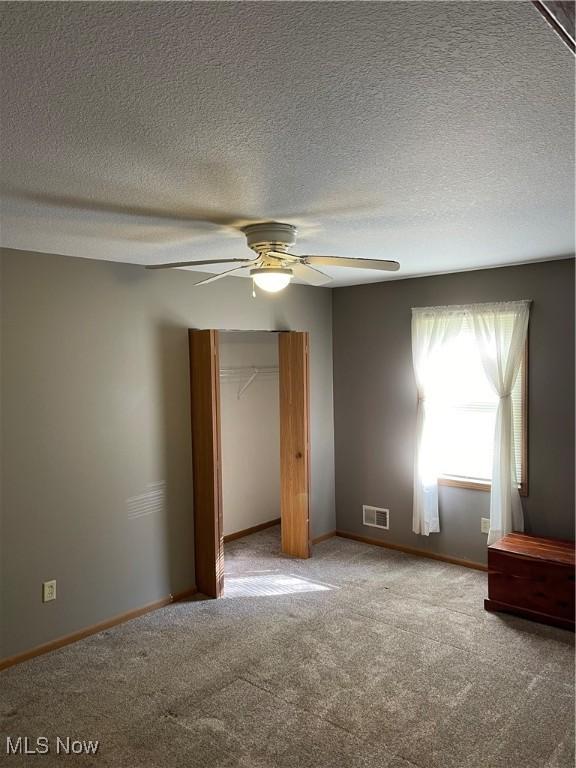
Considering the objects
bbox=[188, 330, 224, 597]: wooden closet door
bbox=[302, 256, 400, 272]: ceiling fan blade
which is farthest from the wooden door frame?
bbox=[302, 256, 400, 272]: ceiling fan blade

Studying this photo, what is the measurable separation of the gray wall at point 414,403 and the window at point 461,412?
17cm

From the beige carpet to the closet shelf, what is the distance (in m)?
1.92

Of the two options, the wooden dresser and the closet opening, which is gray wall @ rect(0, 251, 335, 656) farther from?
the wooden dresser

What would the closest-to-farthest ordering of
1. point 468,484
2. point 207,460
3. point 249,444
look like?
point 207,460 < point 468,484 < point 249,444

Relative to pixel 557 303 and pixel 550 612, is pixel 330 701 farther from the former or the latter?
pixel 557 303

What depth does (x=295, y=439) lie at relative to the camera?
16.3 ft

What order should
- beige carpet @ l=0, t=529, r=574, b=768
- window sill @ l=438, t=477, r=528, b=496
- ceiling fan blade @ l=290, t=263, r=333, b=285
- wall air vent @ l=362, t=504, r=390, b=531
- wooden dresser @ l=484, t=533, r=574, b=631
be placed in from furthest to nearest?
wall air vent @ l=362, t=504, r=390, b=531 → window sill @ l=438, t=477, r=528, b=496 → wooden dresser @ l=484, t=533, r=574, b=631 → ceiling fan blade @ l=290, t=263, r=333, b=285 → beige carpet @ l=0, t=529, r=574, b=768

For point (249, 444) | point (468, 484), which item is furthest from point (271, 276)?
point (249, 444)

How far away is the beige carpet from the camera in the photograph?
8.54ft

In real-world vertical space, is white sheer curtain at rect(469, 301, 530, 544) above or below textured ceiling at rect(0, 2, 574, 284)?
below

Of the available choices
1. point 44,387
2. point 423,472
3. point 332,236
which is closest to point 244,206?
point 332,236

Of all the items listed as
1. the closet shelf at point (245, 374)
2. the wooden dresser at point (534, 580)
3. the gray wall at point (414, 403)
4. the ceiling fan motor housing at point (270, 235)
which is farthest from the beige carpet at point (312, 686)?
the ceiling fan motor housing at point (270, 235)

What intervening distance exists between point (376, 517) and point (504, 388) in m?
1.72

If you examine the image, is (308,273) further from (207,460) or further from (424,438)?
(424,438)
